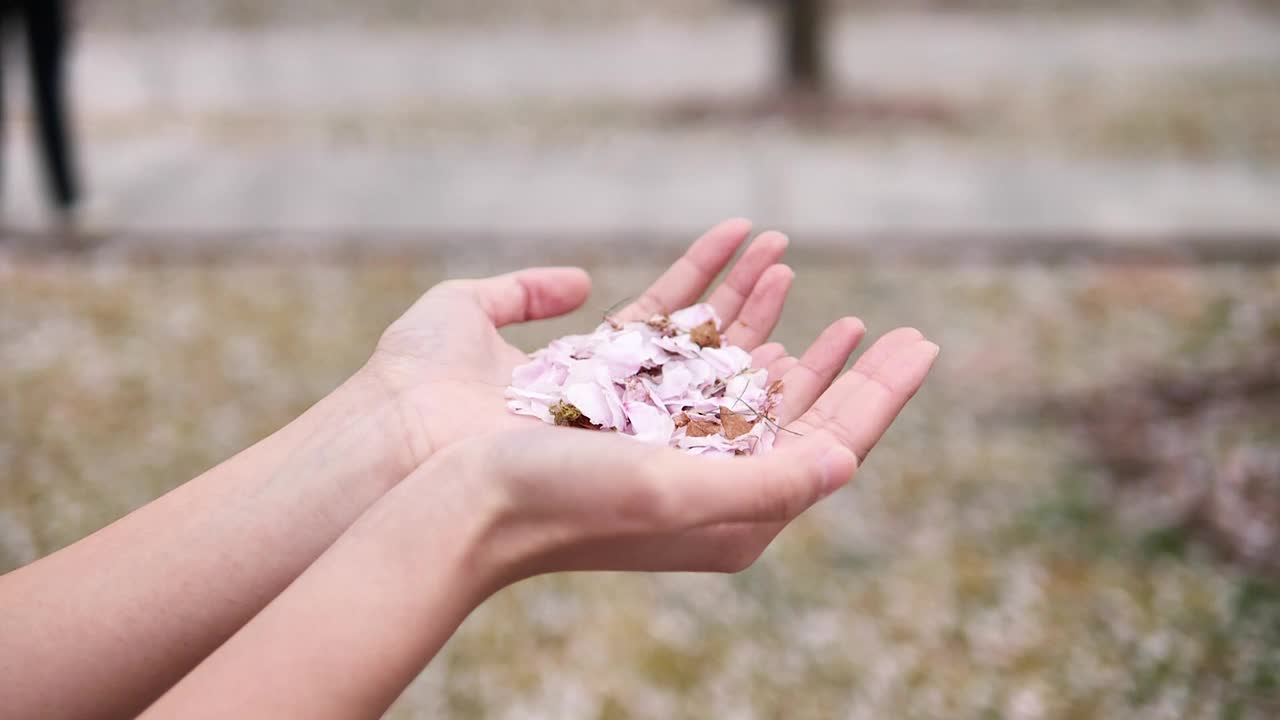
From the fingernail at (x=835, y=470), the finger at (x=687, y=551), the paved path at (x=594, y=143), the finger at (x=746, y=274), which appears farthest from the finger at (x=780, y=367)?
the paved path at (x=594, y=143)

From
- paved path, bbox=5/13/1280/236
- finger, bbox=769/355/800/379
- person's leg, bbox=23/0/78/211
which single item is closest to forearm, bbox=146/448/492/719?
finger, bbox=769/355/800/379

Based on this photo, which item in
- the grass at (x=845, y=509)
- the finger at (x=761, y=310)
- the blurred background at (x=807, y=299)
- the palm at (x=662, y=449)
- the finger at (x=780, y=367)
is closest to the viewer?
the palm at (x=662, y=449)

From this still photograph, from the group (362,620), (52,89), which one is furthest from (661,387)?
(52,89)

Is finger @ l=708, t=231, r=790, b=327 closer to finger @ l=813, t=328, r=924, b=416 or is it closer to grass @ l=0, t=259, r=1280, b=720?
finger @ l=813, t=328, r=924, b=416

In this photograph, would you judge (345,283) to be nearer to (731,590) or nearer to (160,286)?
(160,286)

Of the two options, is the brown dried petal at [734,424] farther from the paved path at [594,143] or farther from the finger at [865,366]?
the paved path at [594,143]
